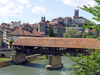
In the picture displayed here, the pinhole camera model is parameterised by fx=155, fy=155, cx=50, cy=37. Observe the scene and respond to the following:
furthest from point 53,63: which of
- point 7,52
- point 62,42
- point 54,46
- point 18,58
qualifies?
point 7,52

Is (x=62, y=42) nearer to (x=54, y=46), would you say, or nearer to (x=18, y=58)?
(x=54, y=46)

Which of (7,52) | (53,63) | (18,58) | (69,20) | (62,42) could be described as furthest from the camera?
(69,20)

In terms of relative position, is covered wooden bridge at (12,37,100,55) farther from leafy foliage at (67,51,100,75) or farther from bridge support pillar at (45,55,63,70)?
leafy foliage at (67,51,100,75)

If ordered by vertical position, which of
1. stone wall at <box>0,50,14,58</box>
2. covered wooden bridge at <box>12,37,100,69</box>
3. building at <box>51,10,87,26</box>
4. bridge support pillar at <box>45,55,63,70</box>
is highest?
building at <box>51,10,87,26</box>

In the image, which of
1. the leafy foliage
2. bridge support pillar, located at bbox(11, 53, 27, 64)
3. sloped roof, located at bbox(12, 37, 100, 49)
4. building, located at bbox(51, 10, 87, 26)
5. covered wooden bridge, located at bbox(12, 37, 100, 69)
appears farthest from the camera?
building, located at bbox(51, 10, 87, 26)

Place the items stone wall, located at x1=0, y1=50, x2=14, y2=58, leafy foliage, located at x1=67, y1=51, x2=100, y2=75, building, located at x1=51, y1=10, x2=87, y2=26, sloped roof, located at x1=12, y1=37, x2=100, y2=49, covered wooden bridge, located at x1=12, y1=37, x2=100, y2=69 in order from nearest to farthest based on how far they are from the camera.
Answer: leafy foliage, located at x1=67, y1=51, x2=100, y2=75 < sloped roof, located at x1=12, y1=37, x2=100, y2=49 < covered wooden bridge, located at x1=12, y1=37, x2=100, y2=69 < stone wall, located at x1=0, y1=50, x2=14, y2=58 < building, located at x1=51, y1=10, x2=87, y2=26

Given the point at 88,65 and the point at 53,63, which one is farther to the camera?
the point at 53,63

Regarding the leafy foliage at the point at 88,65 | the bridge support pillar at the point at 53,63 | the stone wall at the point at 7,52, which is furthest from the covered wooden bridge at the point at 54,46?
the leafy foliage at the point at 88,65

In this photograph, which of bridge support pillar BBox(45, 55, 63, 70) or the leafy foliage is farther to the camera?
bridge support pillar BBox(45, 55, 63, 70)

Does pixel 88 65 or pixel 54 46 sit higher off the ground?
pixel 88 65


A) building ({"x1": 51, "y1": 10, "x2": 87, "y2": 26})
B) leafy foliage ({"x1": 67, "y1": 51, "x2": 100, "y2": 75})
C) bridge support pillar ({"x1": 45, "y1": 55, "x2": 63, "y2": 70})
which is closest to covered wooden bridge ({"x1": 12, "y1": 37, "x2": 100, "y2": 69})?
bridge support pillar ({"x1": 45, "y1": 55, "x2": 63, "y2": 70})

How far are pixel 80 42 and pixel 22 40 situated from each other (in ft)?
23.1

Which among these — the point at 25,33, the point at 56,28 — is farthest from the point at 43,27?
the point at 25,33

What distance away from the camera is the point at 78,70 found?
4.88m
